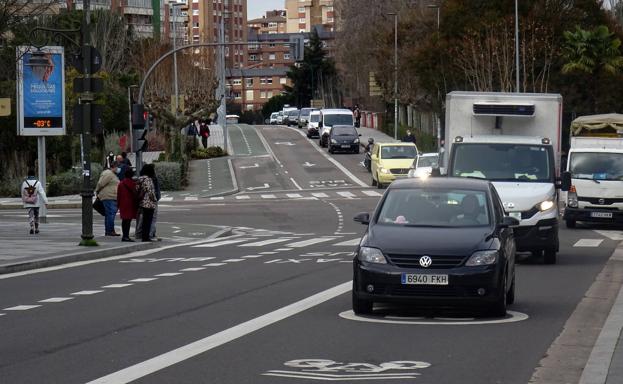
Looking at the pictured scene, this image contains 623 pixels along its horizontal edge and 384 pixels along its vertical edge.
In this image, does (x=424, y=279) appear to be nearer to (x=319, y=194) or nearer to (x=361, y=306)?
(x=361, y=306)

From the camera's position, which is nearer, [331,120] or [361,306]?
[361,306]

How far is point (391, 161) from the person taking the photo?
5741 centimetres

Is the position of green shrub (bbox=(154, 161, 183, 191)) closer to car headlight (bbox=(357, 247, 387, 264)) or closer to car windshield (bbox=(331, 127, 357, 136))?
car windshield (bbox=(331, 127, 357, 136))

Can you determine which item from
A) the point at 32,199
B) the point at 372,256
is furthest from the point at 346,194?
the point at 372,256

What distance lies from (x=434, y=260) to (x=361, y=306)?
3.62ft

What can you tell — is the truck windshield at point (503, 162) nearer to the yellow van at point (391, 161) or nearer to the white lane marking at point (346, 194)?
the white lane marking at point (346, 194)

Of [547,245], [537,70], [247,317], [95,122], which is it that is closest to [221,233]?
[95,122]

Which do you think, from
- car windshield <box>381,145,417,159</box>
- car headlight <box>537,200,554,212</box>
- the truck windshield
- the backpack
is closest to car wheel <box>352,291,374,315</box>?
car headlight <box>537,200,554,212</box>

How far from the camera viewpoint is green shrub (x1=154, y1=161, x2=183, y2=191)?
59.0m

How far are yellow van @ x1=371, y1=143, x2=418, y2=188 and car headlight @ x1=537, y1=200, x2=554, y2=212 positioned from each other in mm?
32762

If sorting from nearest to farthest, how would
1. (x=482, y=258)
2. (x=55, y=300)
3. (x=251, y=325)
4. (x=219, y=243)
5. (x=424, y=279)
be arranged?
(x=251, y=325) < (x=424, y=279) < (x=482, y=258) < (x=55, y=300) < (x=219, y=243)

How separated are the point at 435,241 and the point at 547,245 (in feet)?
29.1

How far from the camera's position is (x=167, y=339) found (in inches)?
515

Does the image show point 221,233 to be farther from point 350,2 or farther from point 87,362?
point 350,2
